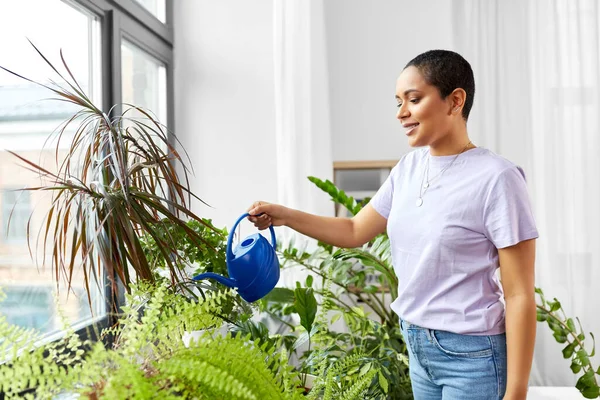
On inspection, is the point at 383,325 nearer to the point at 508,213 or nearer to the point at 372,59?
the point at 508,213

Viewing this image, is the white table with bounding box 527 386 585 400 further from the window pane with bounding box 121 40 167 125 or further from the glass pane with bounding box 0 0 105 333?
the window pane with bounding box 121 40 167 125

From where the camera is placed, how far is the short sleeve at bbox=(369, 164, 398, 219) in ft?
4.89

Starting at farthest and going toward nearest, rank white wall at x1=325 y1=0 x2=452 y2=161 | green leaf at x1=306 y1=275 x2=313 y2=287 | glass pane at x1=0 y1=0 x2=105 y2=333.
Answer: white wall at x1=325 y1=0 x2=452 y2=161 < green leaf at x1=306 y1=275 x2=313 y2=287 < glass pane at x1=0 y1=0 x2=105 y2=333

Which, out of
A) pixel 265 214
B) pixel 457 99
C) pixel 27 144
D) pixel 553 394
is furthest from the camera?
pixel 553 394

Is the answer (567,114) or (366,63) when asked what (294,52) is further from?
(567,114)

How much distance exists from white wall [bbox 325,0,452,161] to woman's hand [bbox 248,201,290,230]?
6.84 ft

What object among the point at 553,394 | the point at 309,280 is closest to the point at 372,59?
the point at 309,280

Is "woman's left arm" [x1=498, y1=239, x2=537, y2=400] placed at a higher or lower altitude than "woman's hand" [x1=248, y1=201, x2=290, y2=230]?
lower

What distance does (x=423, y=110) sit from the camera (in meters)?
1.25

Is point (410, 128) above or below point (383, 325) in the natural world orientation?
above

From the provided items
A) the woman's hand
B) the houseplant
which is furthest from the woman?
the houseplant

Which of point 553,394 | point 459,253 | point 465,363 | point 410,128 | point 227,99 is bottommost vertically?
point 553,394

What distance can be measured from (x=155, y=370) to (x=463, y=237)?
76 cm

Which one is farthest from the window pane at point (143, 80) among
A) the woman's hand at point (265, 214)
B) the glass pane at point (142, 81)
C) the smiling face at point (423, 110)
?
the smiling face at point (423, 110)
